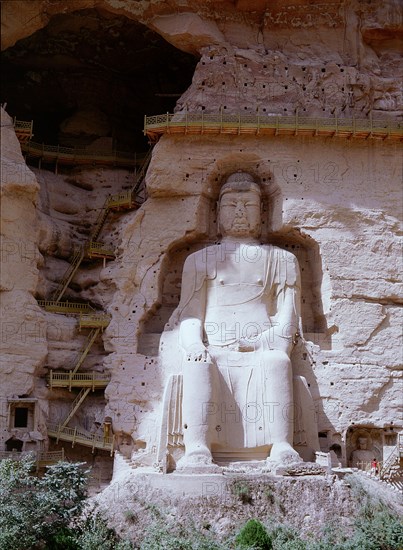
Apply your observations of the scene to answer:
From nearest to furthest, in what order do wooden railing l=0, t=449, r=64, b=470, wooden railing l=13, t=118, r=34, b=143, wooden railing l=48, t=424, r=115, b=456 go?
wooden railing l=0, t=449, r=64, b=470, wooden railing l=48, t=424, r=115, b=456, wooden railing l=13, t=118, r=34, b=143

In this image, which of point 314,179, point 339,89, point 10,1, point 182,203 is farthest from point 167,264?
point 10,1

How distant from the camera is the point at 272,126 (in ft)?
61.8

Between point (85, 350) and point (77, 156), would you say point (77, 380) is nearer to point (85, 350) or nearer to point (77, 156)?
point (85, 350)

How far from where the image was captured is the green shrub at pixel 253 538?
46.7 ft

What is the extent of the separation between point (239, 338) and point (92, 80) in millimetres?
7836

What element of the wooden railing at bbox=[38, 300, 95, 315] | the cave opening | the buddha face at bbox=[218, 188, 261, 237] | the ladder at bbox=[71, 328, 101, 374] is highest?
the cave opening

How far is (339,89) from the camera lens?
1962 cm

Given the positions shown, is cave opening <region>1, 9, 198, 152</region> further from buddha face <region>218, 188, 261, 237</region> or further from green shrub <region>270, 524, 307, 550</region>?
green shrub <region>270, 524, 307, 550</region>

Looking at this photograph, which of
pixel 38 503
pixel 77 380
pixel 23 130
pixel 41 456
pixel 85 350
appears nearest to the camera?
pixel 38 503

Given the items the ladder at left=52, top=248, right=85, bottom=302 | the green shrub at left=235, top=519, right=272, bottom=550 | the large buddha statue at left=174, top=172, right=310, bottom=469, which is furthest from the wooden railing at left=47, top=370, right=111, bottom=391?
the green shrub at left=235, top=519, right=272, bottom=550

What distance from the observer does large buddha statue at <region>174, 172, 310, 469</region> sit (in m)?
16.3

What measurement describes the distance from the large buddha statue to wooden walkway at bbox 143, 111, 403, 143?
Answer: 37.7 inches

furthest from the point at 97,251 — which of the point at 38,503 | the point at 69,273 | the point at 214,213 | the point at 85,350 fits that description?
the point at 38,503

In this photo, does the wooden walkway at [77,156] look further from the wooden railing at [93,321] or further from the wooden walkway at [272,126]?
the wooden railing at [93,321]
